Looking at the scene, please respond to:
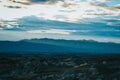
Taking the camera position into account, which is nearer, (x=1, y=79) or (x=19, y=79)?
(x=1, y=79)

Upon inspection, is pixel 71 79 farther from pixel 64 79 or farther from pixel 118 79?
pixel 118 79

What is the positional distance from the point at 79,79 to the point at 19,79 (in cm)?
1946

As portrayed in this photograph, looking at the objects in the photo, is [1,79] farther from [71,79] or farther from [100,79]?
[100,79]

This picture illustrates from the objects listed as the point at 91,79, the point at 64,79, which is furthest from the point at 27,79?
the point at 91,79

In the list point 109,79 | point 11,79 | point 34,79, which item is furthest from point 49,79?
point 109,79

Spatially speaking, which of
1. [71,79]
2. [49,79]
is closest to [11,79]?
[49,79]

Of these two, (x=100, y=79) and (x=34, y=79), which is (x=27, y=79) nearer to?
(x=34, y=79)

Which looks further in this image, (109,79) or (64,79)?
(109,79)

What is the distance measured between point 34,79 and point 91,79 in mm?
17182

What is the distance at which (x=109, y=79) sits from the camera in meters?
110

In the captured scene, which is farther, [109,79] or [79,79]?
[109,79]

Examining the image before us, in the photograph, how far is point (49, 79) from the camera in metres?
105

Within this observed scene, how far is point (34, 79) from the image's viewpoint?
103062 mm

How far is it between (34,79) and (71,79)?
11.2 m
